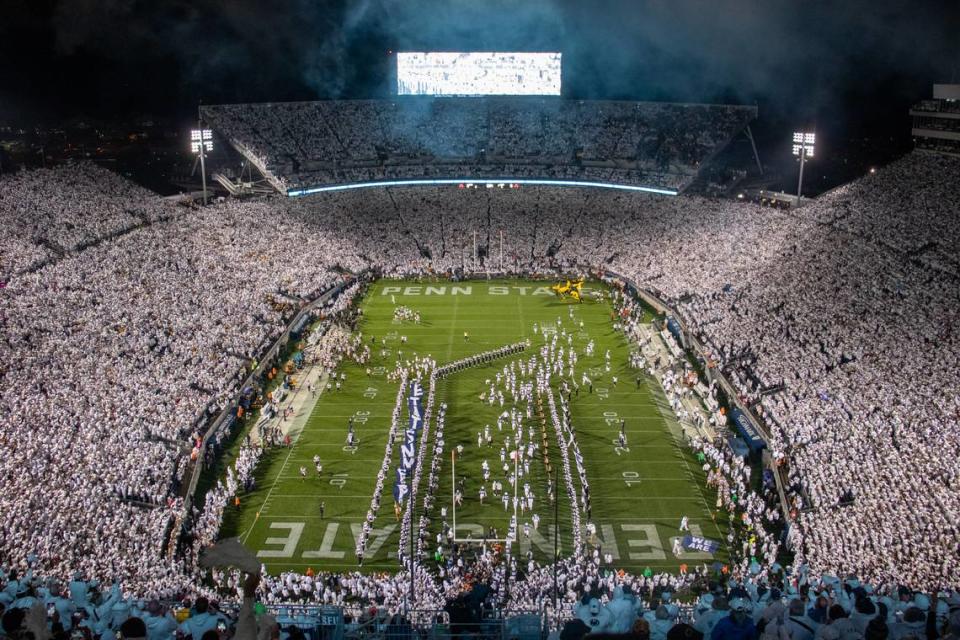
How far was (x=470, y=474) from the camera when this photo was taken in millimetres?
23078

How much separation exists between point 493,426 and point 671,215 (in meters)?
26.1

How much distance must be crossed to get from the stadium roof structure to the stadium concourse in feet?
7.47

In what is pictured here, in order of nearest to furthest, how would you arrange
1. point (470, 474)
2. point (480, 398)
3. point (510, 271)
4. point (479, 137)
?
point (470, 474) → point (480, 398) → point (510, 271) → point (479, 137)

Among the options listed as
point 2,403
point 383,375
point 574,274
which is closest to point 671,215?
point 574,274

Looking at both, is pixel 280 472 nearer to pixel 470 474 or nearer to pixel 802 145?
pixel 470 474

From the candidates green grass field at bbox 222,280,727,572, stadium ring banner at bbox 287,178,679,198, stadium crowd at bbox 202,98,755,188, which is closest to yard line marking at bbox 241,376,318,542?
green grass field at bbox 222,280,727,572

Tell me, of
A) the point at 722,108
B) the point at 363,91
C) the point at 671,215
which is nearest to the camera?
the point at 671,215

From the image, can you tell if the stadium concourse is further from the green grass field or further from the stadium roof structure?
the stadium roof structure

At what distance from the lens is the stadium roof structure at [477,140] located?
54.4 metres

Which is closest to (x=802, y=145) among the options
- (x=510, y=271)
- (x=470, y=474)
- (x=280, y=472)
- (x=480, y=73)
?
(x=510, y=271)

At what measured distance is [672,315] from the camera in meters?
35.3

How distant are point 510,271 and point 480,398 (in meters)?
17.5

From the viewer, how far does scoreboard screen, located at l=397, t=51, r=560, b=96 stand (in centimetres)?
5725

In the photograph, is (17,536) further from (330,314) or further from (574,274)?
(574,274)
